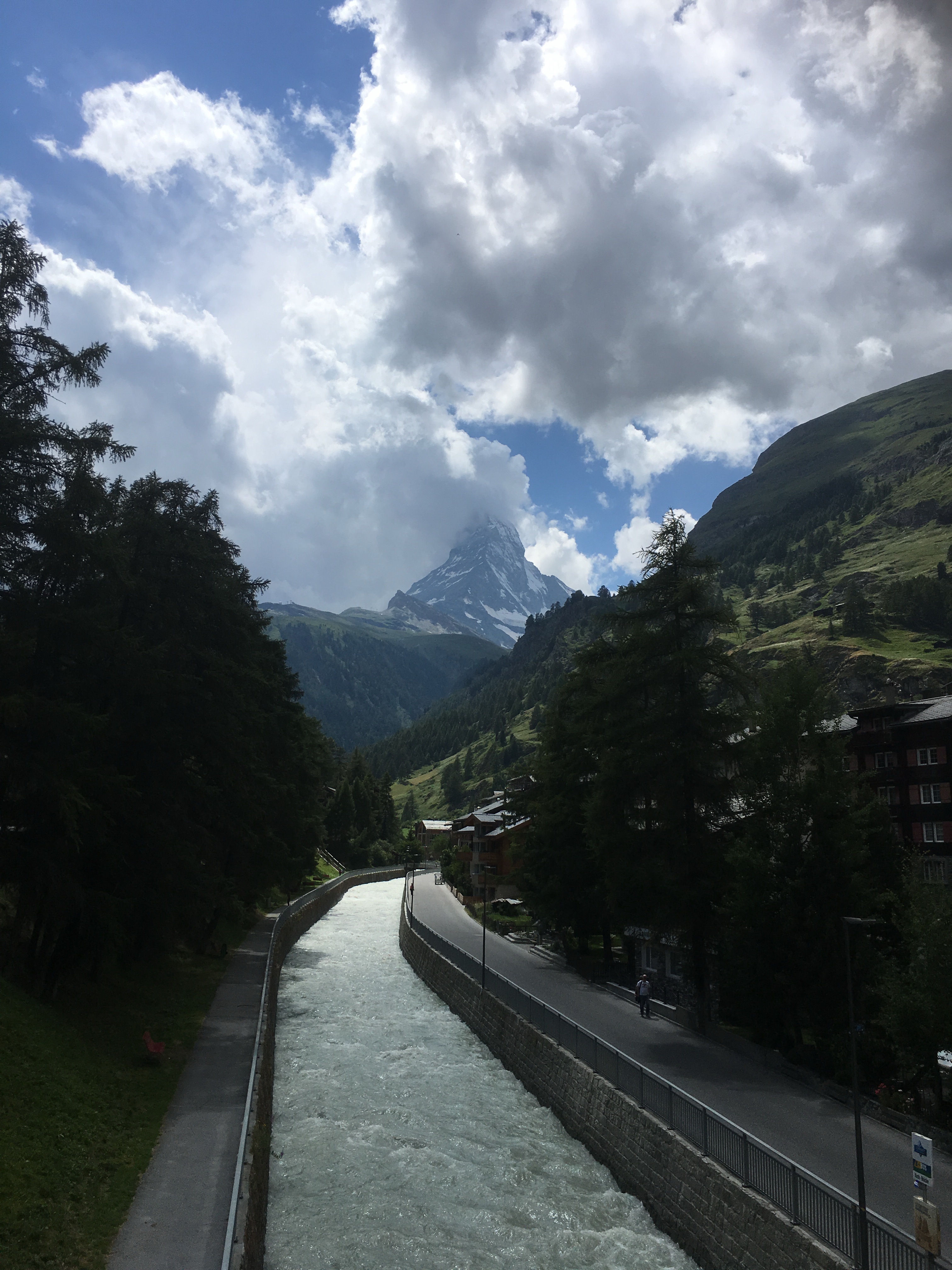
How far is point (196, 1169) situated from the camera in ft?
55.1

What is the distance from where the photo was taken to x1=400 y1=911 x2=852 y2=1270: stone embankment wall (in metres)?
15.0

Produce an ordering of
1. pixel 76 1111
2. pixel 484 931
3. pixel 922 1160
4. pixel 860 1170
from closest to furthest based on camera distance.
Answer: pixel 922 1160
pixel 860 1170
pixel 76 1111
pixel 484 931

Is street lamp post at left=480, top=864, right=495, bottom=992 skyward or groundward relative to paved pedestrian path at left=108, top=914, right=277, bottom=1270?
skyward

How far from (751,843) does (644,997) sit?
843 centimetres

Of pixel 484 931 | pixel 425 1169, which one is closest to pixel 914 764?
pixel 484 931

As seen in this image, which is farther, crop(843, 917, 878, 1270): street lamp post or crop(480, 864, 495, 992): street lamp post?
crop(480, 864, 495, 992): street lamp post

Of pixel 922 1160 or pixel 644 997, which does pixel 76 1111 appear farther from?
pixel 644 997

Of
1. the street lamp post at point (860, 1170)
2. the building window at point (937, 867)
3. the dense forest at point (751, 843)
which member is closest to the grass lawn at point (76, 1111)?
the street lamp post at point (860, 1170)

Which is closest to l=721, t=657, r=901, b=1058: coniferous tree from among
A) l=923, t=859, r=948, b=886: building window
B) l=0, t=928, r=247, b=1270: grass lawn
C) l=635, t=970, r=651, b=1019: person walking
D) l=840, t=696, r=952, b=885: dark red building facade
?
l=635, t=970, r=651, b=1019: person walking

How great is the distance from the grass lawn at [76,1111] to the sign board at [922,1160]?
13.3 meters

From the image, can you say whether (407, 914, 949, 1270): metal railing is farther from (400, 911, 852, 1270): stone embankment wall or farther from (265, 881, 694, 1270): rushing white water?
(265, 881, 694, 1270): rushing white water

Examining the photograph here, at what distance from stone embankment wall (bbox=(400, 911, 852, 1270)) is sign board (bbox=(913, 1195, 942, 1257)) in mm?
1297

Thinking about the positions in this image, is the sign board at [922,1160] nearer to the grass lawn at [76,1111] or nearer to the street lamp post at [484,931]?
the grass lawn at [76,1111]

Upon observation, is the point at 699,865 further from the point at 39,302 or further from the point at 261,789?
the point at 39,302
